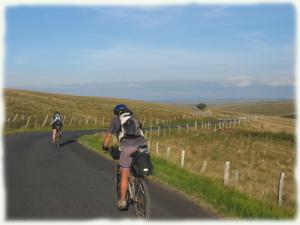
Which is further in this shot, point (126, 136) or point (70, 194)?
point (70, 194)

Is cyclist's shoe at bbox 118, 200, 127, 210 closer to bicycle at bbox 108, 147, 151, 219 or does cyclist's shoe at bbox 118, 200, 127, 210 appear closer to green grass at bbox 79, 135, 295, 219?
bicycle at bbox 108, 147, 151, 219

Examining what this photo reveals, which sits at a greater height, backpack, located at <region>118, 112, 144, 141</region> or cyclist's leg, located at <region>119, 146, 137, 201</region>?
backpack, located at <region>118, 112, 144, 141</region>

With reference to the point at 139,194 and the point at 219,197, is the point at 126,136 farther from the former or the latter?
the point at 219,197

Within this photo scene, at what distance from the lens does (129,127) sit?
7930 mm

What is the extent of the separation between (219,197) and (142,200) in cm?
295

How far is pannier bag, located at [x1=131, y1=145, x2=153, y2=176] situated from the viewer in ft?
24.9

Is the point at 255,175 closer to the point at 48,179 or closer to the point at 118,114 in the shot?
the point at 48,179

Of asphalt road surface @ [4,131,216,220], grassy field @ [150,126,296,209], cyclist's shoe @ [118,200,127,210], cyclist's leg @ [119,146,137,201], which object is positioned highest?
cyclist's leg @ [119,146,137,201]

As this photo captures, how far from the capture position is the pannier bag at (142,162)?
7590 millimetres

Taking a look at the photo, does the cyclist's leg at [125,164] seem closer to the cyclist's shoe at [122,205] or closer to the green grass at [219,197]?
the cyclist's shoe at [122,205]

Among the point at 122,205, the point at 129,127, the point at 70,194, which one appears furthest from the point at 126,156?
the point at 70,194

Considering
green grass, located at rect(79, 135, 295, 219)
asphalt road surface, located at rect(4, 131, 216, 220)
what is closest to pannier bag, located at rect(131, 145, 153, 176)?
asphalt road surface, located at rect(4, 131, 216, 220)

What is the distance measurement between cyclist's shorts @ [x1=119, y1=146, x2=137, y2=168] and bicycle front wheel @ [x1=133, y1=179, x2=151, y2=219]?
355 mm

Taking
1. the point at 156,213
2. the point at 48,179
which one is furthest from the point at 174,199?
the point at 48,179
